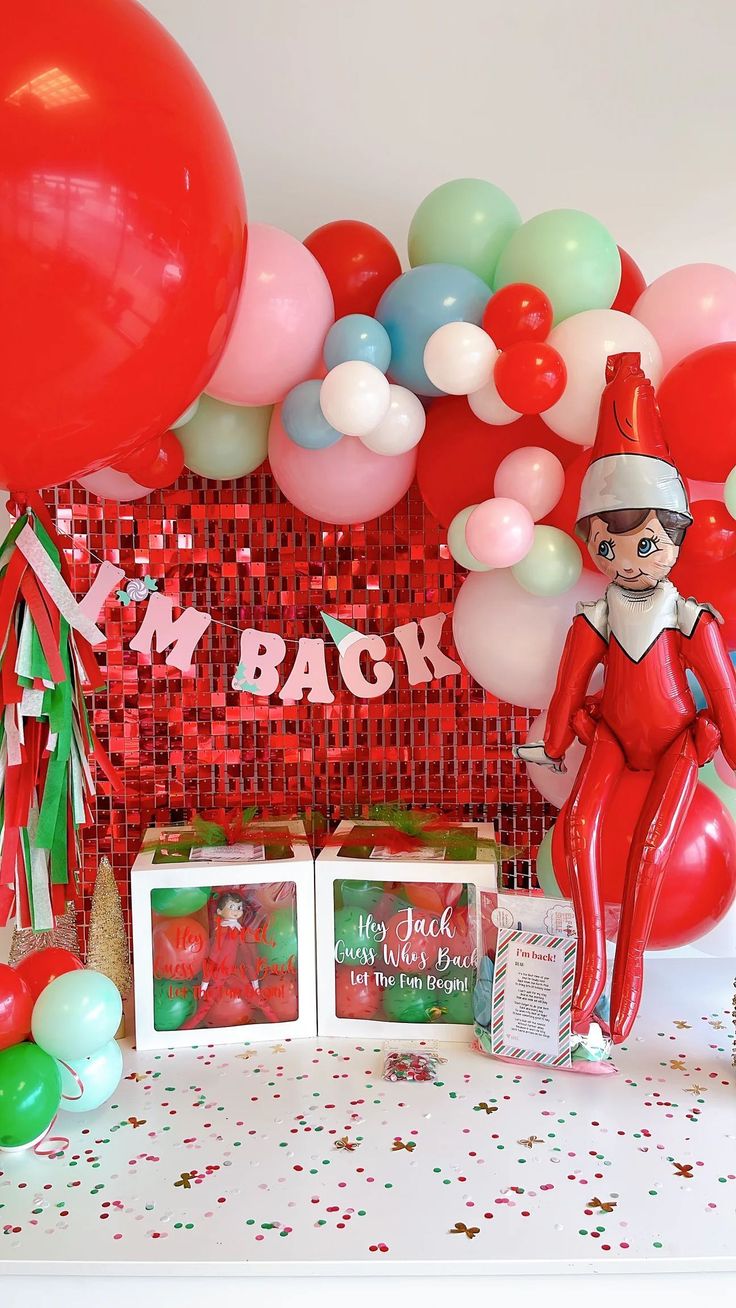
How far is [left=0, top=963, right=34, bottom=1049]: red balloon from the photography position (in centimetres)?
141

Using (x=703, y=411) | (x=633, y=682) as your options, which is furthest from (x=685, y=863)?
(x=703, y=411)

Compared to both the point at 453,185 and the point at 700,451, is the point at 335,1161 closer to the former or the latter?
the point at 700,451

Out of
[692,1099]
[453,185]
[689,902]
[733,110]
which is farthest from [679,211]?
[692,1099]

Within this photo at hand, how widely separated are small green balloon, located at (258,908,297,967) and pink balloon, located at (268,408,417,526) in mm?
615

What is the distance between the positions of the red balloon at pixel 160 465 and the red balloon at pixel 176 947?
66 cm

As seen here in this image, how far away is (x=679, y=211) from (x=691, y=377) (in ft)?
2.02

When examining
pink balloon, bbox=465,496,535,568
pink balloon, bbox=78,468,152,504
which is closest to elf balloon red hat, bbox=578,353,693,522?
pink balloon, bbox=465,496,535,568

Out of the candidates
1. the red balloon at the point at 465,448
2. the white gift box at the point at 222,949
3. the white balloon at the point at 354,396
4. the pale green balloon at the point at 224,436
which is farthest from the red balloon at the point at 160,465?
the white gift box at the point at 222,949

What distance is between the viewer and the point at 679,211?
190 centimetres

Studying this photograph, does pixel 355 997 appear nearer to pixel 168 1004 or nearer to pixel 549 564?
pixel 168 1004

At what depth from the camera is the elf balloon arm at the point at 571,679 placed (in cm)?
150

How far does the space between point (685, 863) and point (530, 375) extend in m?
0.68

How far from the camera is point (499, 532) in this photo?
1448mm

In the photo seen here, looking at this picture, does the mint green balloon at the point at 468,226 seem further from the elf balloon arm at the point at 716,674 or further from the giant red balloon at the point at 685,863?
the giant red balloon at the point at 685,863
